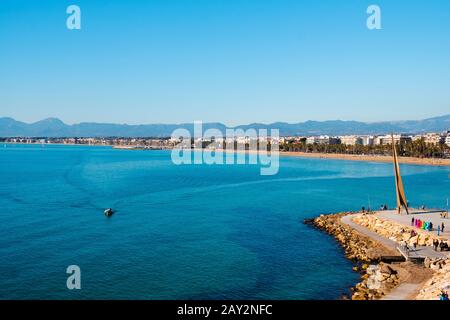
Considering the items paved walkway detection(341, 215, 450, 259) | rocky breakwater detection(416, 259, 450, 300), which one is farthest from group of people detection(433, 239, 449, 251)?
rocky breakwater detection(416, 259, 450, 300)

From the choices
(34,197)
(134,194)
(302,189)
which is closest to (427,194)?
(302,189)

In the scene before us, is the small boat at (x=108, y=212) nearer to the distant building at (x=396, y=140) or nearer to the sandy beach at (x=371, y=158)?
the sandy beach at (x=371, y=158)

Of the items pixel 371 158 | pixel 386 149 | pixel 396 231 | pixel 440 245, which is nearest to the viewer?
pixel 440 245

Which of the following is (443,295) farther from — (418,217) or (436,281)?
(418,217)

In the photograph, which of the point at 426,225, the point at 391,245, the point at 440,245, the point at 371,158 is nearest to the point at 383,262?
the point at 391,245

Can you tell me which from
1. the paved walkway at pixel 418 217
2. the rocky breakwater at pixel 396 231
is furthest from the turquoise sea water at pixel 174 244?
the paved walkway at pixel 418 217

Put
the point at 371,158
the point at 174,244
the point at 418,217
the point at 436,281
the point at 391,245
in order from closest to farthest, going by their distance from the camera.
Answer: the point at 436,281 → the point at 391,245 → the point at 174,244 → the point at 418,217 → the point at 371,158
